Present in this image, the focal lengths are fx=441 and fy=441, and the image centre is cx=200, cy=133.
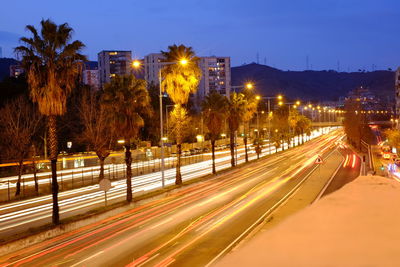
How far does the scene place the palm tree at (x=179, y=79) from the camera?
37688mm

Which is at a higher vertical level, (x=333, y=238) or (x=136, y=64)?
(x=136, y=64)

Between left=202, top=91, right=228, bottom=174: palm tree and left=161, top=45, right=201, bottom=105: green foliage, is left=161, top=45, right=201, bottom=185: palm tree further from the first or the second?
left=202, top=91, right=228, bottom=174: palm tree

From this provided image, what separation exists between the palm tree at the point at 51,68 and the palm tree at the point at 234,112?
33.8 meters

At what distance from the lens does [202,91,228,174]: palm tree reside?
156ft

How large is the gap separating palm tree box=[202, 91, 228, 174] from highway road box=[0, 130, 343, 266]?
14177mm

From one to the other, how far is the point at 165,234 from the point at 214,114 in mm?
28547

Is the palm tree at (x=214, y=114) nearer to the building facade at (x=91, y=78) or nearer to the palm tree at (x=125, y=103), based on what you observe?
the palm tree at (x=125, y=103)

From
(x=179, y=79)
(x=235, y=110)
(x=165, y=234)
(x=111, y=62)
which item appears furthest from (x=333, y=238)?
(x=111, y=62)

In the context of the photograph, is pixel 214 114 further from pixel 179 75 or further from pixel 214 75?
pixel 214 75

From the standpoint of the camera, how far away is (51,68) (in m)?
21.6

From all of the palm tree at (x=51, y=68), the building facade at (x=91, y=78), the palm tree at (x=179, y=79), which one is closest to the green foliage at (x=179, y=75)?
the palm tree at (x=179, y=79)

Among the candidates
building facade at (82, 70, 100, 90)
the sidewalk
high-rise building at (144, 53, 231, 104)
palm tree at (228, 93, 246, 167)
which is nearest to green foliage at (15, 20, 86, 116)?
the sidewalk

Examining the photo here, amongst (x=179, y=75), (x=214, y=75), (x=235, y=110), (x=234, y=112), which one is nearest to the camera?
(x=179, y=75)

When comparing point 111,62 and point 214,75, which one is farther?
point 214,75
